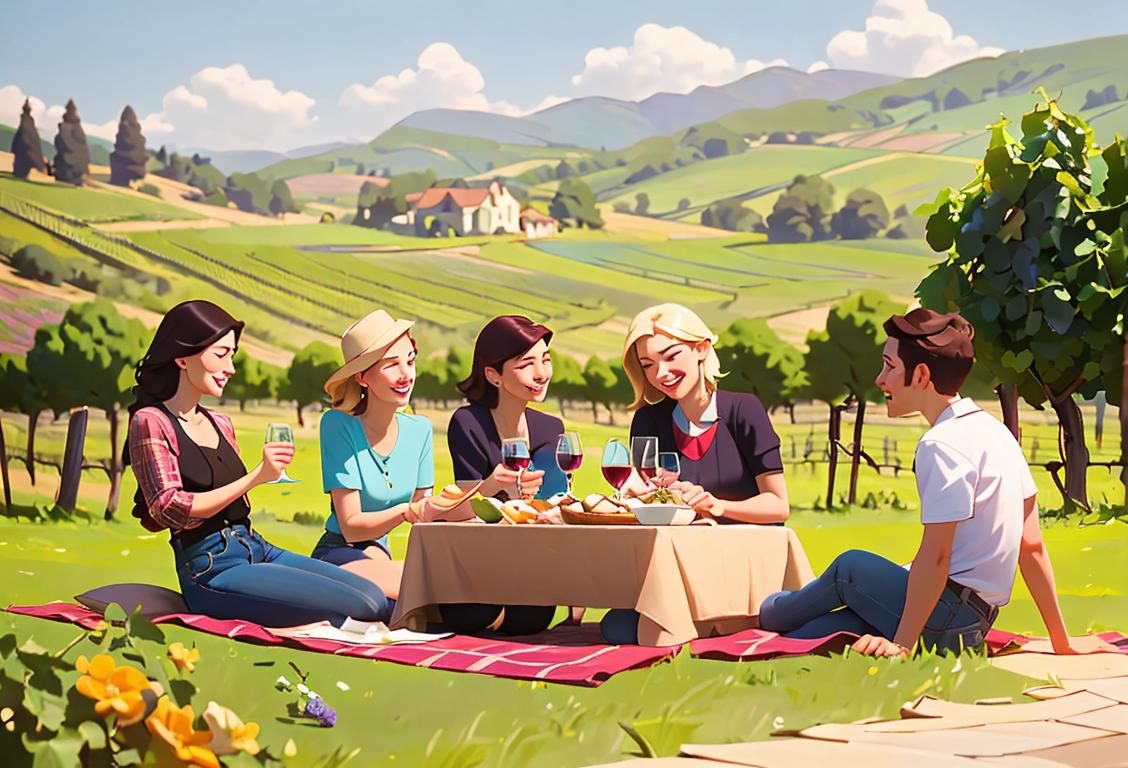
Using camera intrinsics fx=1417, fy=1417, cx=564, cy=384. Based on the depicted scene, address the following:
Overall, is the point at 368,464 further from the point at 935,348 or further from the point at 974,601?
the point at 974,601

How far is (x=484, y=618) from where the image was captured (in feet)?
20.2

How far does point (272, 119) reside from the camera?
21.0m

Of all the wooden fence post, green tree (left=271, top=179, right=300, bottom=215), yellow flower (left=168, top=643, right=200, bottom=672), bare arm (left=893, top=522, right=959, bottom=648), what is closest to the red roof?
green tree (left=271, top=179, right=300, bottom=215)

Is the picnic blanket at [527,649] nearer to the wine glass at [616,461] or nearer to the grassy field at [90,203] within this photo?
the wine glass at [616,461]

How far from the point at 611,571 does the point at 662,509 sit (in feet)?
1.02

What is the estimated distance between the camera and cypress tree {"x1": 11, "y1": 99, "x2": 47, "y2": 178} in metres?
19.5

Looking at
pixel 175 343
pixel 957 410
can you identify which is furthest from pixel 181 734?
pixel 957 410

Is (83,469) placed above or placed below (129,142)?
below

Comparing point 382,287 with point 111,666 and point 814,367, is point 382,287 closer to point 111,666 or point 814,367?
point 814,367

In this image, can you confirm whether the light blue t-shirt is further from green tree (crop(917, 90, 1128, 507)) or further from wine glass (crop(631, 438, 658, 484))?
green tree (crop(917, 90, 1128, 507))

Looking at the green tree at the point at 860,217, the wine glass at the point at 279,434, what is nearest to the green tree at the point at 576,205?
the green tree at the point at 860,217

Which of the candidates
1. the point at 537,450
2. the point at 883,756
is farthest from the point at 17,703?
the point at 537,450

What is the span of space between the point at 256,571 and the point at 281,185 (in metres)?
16.3

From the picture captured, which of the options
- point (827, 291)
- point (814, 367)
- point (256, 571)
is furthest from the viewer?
point (827, 291)
